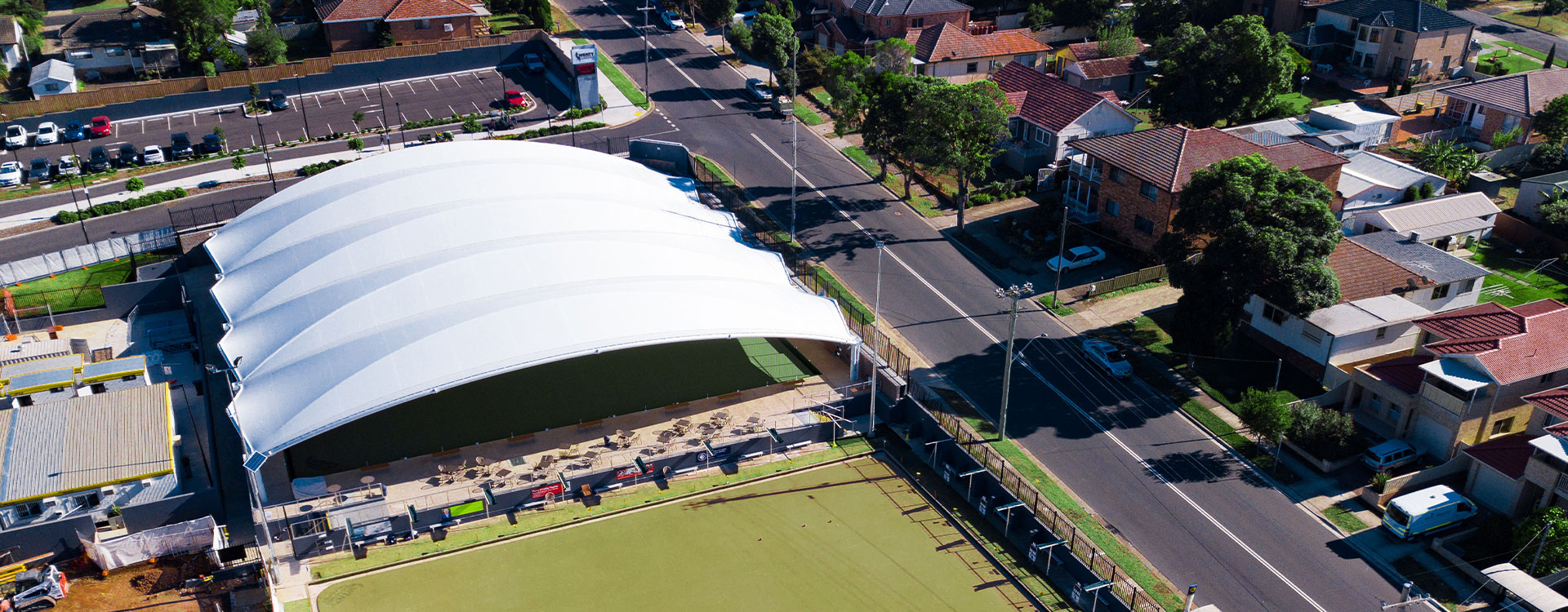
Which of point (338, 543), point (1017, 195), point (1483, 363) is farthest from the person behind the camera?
point (1017, 195)

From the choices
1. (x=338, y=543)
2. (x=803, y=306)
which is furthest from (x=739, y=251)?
(x=338, y=543)

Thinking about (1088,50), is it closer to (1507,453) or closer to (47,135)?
(1507,453)

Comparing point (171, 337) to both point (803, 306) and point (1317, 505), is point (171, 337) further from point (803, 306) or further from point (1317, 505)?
point (1317, 505)

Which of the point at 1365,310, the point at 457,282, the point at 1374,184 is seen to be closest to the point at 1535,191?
the point at 1374,184

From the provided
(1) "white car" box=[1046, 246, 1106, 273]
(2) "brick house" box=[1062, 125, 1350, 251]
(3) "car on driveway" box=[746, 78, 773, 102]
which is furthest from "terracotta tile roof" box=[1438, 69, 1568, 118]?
(3) "car on driveway" box=[746, 78, 773, 102]

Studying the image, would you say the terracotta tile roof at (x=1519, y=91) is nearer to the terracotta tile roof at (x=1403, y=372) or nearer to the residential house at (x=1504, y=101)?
the residential house at (x=1504, y=101)
